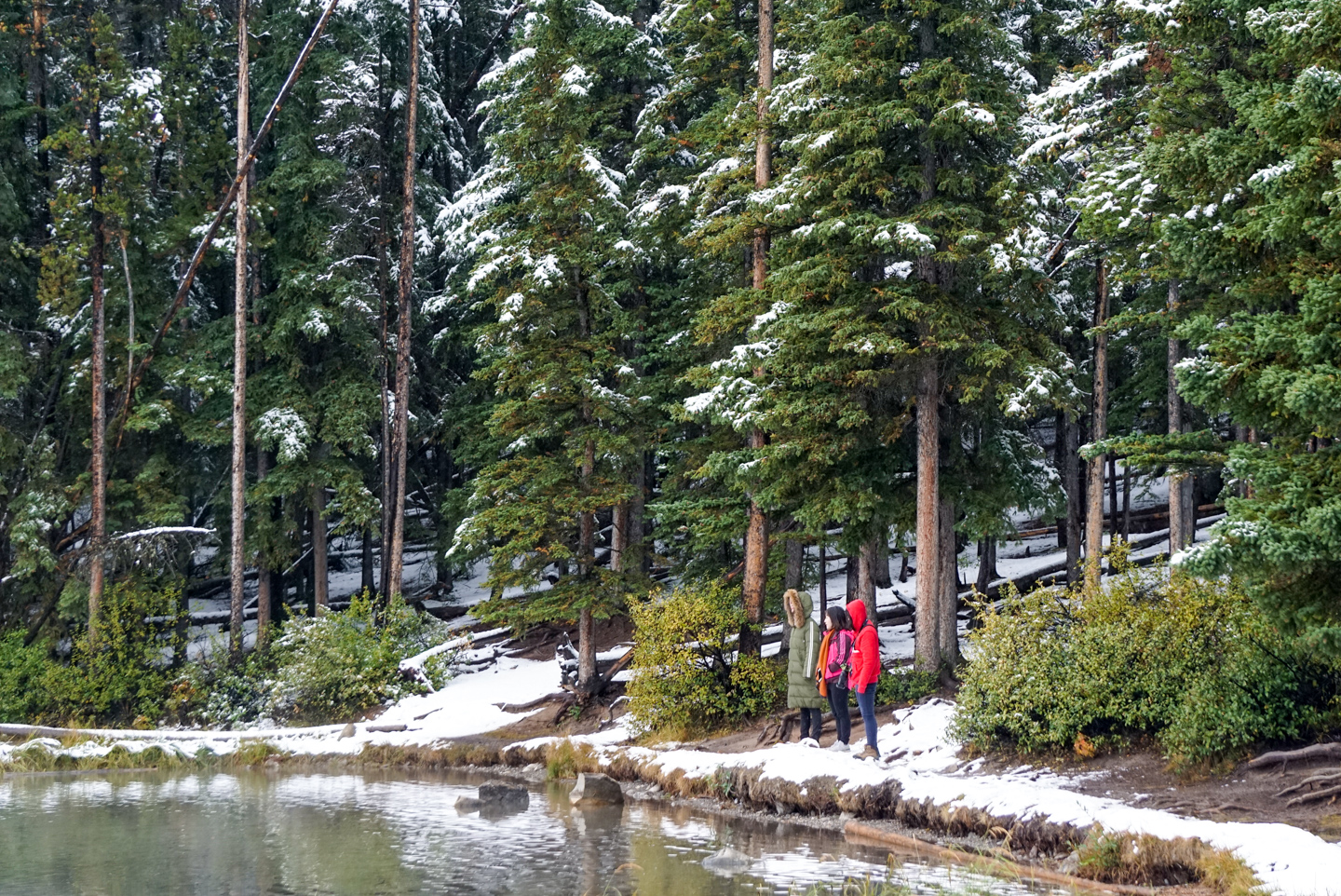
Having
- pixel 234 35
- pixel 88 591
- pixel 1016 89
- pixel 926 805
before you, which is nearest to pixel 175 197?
pixel 234 35

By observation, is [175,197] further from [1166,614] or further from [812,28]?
[1166,614]

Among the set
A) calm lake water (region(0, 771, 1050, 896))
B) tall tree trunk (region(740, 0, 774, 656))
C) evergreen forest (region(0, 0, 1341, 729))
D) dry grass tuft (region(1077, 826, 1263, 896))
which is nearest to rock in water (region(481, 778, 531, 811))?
calm lake water (region(0, 771, 1050, 896))

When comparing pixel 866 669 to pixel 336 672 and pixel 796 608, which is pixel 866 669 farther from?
pixel 336 672

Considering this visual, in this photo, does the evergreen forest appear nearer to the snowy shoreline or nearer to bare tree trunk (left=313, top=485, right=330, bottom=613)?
bare tree trunk (left=313, top=485, right=330, bottom=613)

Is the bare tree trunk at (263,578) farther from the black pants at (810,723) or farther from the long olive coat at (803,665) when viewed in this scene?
the long olive coat at (803,665)

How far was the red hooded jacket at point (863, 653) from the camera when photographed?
13383mm

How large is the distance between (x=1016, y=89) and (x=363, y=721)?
17.5m

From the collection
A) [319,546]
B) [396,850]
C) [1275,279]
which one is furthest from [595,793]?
[319,546]

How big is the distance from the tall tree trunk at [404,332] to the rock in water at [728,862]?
17920mm

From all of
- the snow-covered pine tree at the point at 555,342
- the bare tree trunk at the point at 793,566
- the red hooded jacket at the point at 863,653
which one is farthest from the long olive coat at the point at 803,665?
the snow-covered pine tree at the point at 555,342

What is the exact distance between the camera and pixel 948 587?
704 inches

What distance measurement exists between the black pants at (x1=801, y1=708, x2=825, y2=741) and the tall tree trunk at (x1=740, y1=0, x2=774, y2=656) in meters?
3.53

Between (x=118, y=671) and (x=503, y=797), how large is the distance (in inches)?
656

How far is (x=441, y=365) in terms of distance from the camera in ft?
106
